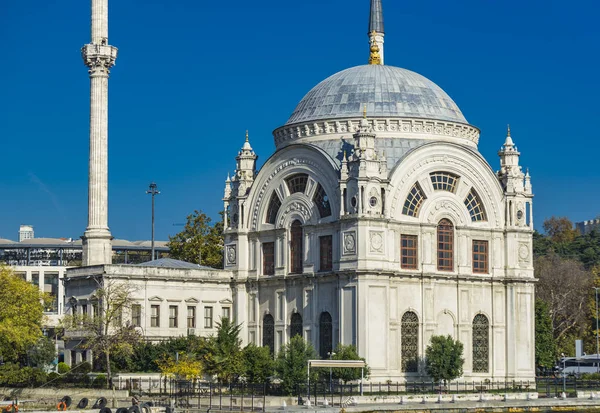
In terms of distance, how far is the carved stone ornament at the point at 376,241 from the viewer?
234ft

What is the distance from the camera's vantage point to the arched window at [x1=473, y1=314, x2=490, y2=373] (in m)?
76.1

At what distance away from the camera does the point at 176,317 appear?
76.8 m

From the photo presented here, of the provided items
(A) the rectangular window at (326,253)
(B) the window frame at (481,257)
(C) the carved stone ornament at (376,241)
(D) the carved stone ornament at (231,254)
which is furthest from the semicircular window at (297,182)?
(B) the window frame at (481,257)

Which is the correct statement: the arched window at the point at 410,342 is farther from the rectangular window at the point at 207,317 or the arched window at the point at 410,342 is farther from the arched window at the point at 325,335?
the rectangular window at the point at 207,317

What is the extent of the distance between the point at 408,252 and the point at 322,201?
627cm

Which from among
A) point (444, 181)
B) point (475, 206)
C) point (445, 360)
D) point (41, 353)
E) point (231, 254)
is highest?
point (444, 181)

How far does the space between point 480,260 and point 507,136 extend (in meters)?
9.16

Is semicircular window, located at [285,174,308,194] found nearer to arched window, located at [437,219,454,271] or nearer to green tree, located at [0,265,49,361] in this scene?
arched window, located at [437,219,454,271]

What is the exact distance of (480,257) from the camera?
7712 centimetres

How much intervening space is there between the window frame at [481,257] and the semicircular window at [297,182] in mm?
11252

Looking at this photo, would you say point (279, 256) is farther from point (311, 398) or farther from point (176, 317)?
point (311, 398)

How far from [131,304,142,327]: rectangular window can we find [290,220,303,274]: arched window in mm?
9909

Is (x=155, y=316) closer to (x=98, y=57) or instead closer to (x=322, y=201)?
(x=322, y=201)

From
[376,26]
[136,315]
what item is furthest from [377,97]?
[136,315]
